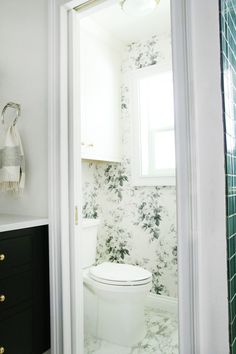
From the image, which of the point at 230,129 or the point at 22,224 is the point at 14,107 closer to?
the point at 22,224

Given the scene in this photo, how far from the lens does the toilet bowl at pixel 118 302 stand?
1.87 m

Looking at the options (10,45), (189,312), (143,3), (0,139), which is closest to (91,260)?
(0,139)

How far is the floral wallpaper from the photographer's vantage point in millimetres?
2506

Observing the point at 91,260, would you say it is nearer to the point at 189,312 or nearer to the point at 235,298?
the point at 189,312

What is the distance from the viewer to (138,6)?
6.22 feet

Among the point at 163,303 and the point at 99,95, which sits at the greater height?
the point at 99,95

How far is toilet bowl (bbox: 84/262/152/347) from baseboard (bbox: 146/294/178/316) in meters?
0.51

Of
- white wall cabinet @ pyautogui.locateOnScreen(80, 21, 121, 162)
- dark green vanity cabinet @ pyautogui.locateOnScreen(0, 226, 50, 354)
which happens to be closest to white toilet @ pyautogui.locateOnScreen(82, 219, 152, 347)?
dark green vanity cabinet @ pyautogui.locateOnScreen(0, 226, 50, 354)

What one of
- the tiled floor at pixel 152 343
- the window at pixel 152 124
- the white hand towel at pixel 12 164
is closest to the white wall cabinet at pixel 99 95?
the window at pixel 152 124

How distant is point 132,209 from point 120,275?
808mm

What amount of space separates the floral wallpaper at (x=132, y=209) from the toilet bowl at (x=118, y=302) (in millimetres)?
531

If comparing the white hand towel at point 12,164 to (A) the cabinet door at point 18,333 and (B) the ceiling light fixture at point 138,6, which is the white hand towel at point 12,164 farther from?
(B) the ceiling light fixture at point 138,6

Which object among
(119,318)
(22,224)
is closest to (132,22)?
(22,224)

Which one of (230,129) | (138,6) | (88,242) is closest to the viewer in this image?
(230,129)
